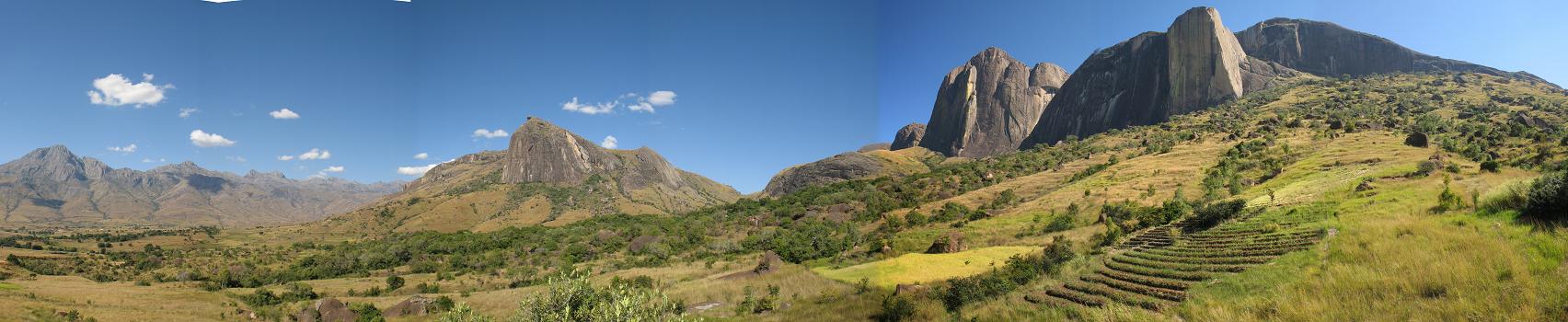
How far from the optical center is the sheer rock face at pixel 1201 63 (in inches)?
4486

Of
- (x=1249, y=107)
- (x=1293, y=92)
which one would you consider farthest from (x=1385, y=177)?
(x=1293, y=92)

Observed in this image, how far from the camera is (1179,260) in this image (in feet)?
68.5

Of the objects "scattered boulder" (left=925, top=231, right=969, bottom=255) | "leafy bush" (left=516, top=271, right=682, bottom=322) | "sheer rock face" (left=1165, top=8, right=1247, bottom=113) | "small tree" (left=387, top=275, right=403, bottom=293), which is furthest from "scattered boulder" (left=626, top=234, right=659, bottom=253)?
"sheer rock face" (left=1165, top=8, right=1247, bottom=113)

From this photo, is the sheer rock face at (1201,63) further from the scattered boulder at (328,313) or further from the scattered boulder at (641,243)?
the scattered boulder at (328,313)

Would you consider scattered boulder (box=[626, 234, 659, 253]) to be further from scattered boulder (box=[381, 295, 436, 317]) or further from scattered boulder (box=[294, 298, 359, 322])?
scattered boulder (box=[294, 298, 359, 322])

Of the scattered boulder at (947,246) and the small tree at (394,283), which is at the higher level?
the scattered boulder at (947,246)

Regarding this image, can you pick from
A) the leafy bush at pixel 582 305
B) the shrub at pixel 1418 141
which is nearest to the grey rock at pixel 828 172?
the shrub at pixel 1418 141

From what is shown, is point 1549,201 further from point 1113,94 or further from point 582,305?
point 1113,94

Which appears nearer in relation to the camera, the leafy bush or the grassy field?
the leafy bush

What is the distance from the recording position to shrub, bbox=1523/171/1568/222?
13.5 meters

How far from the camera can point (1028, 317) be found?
1669 centimetres

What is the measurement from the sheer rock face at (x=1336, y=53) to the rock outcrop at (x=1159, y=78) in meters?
13.5

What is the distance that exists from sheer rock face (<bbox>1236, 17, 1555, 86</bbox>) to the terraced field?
146 meters

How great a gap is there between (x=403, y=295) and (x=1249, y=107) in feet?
409
